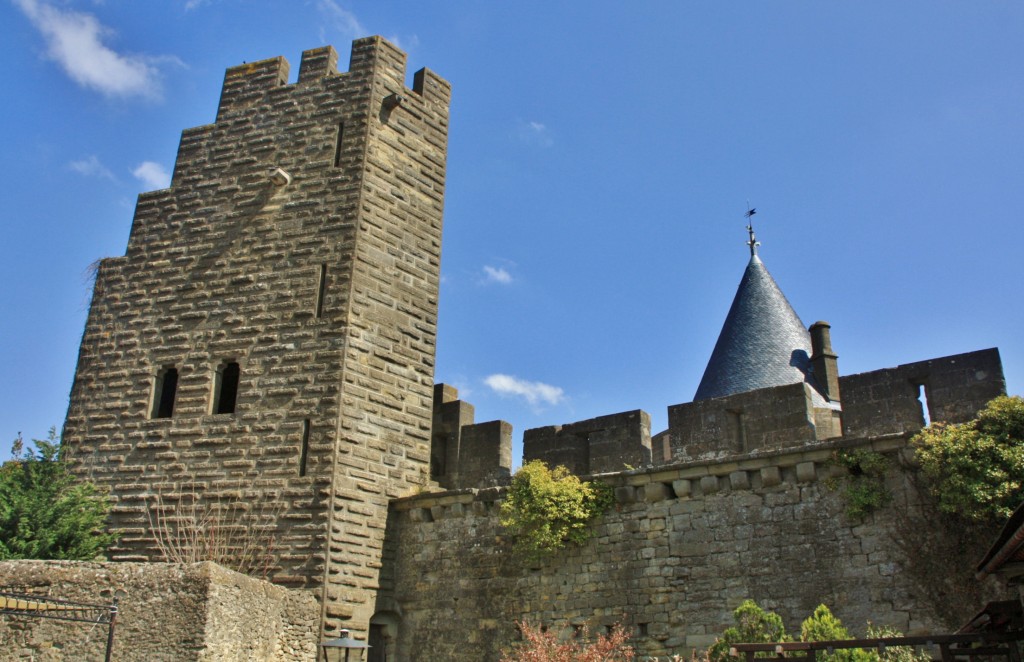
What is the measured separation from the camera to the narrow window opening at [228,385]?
12430 millimetres

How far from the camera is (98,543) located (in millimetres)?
11492

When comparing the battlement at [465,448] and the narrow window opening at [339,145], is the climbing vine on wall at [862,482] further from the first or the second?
the narrow window opening at [339,145]

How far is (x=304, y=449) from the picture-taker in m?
11.5

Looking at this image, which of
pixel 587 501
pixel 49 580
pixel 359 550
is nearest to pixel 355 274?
pixel 359 550

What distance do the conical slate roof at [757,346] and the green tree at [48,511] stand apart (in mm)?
9361

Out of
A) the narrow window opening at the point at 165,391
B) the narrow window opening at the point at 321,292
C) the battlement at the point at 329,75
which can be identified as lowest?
the narrow window opening at the point at 165,391

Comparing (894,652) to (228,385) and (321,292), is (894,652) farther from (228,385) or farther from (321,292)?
(228,385)

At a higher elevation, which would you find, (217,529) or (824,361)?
(824,361)

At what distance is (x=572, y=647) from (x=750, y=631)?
6.53 ft

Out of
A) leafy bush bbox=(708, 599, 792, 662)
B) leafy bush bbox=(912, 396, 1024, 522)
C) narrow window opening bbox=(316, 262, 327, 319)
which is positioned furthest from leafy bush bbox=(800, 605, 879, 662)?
narrow window opening bbox=(316, 262, 327, 319)

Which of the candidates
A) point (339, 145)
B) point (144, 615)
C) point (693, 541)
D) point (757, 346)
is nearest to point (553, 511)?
point (693, 541)

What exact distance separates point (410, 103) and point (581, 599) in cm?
776

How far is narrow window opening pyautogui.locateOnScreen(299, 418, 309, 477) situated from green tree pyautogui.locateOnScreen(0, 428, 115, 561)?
8.68ft

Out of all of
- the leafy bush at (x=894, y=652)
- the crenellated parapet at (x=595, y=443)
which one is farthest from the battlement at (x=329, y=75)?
the leafy bush at (x=894, y=652)
